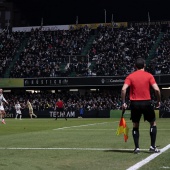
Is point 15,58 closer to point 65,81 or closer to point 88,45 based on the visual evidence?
point 65,81

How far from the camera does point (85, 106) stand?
5406 cm

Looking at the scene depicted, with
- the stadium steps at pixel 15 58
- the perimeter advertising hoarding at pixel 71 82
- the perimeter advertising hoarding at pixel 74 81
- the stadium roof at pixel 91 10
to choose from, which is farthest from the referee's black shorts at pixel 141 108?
the stadium roof at pixel 91 10

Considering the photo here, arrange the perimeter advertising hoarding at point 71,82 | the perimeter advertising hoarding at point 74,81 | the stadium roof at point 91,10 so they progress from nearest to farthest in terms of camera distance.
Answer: the perimeter advertising hoarding at point 74,81 < the perimeter advertising hoarding at point 71,82 < the stadium roof at point 91,10

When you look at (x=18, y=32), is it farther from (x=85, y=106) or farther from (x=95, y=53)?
(x=85, y=106)

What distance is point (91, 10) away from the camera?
227ft

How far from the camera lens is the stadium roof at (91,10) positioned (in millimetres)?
66425

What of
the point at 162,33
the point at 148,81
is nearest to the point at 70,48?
the point at 162,33

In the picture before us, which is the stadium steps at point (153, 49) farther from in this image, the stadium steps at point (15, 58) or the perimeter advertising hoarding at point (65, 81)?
the stadium steps at point (15, 58)

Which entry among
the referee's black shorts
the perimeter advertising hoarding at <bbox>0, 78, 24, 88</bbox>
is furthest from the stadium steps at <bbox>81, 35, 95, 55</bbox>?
the referee's black shorts

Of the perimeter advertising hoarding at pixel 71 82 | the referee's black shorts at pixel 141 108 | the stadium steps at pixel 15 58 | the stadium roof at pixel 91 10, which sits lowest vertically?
the referee's black shorts at pixel 141 108

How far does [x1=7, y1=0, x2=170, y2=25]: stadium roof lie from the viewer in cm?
6643

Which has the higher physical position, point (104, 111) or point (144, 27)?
point (144, 27)

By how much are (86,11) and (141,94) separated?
60371 millimetres

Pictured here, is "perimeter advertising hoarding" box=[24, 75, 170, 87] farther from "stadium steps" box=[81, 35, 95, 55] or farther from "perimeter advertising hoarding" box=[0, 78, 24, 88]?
"stadium steps" box=[81, 35, 95, 55]
